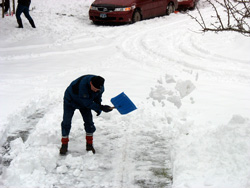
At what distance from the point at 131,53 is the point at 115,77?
82.9 inches

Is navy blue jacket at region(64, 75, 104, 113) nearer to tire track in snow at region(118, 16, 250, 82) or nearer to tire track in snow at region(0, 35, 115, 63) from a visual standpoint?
tire track in snow at region(118, 16, 250, 82)

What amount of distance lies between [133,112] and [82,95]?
2.06 metres

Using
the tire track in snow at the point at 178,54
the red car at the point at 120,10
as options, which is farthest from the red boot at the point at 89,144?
the red car at the point at 120,10

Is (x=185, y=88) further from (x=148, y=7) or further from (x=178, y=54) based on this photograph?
(x=148, y=7)

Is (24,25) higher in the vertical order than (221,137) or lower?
lower

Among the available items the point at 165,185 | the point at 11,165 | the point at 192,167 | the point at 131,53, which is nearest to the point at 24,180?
the point at 11,165

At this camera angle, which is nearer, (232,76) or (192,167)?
(192,167)

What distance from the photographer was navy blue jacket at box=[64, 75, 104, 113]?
5.09 meters

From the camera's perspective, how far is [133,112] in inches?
275

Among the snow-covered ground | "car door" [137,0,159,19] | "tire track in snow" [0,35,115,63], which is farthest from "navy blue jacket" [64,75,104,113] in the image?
"car door" [137,0,159,19]

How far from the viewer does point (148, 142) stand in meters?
5.95

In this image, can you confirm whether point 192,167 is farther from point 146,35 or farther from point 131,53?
point 146,35

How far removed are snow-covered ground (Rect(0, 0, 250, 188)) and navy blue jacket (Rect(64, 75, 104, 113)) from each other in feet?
2.48

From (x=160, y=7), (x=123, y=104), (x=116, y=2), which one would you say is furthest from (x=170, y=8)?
(x=123, y=104)
